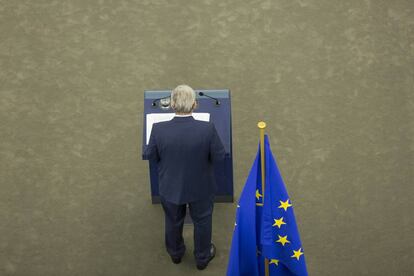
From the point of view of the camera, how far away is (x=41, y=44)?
15.6 ft

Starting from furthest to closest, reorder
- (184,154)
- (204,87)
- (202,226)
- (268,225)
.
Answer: (204,87), (202,226), (184,154), (268,225)

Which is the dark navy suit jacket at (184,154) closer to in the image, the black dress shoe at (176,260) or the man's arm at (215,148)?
the man's arm at (215,148)

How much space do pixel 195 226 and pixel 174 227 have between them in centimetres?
14

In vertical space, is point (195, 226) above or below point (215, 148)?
below

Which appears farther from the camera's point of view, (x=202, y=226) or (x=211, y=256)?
(x=211, y=256)

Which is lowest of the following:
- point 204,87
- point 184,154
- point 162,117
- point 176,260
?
point 176,260

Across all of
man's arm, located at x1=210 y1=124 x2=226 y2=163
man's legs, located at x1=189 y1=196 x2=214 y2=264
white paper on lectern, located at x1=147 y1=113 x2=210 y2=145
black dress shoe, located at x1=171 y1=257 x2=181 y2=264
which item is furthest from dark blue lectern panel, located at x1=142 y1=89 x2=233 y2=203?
black dress shoe, located at x1=171 y1=257 x2=181 y2=264

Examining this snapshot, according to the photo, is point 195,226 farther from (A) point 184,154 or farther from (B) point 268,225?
(B) point 268,225

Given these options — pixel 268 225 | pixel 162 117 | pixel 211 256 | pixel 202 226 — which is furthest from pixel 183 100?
pixel 211 256

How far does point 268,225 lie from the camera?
273 centimetres

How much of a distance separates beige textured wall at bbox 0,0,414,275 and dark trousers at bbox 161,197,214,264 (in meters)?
0.25

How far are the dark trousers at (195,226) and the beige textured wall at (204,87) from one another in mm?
254

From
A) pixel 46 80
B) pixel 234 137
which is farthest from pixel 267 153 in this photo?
pixel 46 80

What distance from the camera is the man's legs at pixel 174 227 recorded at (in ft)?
11.0
